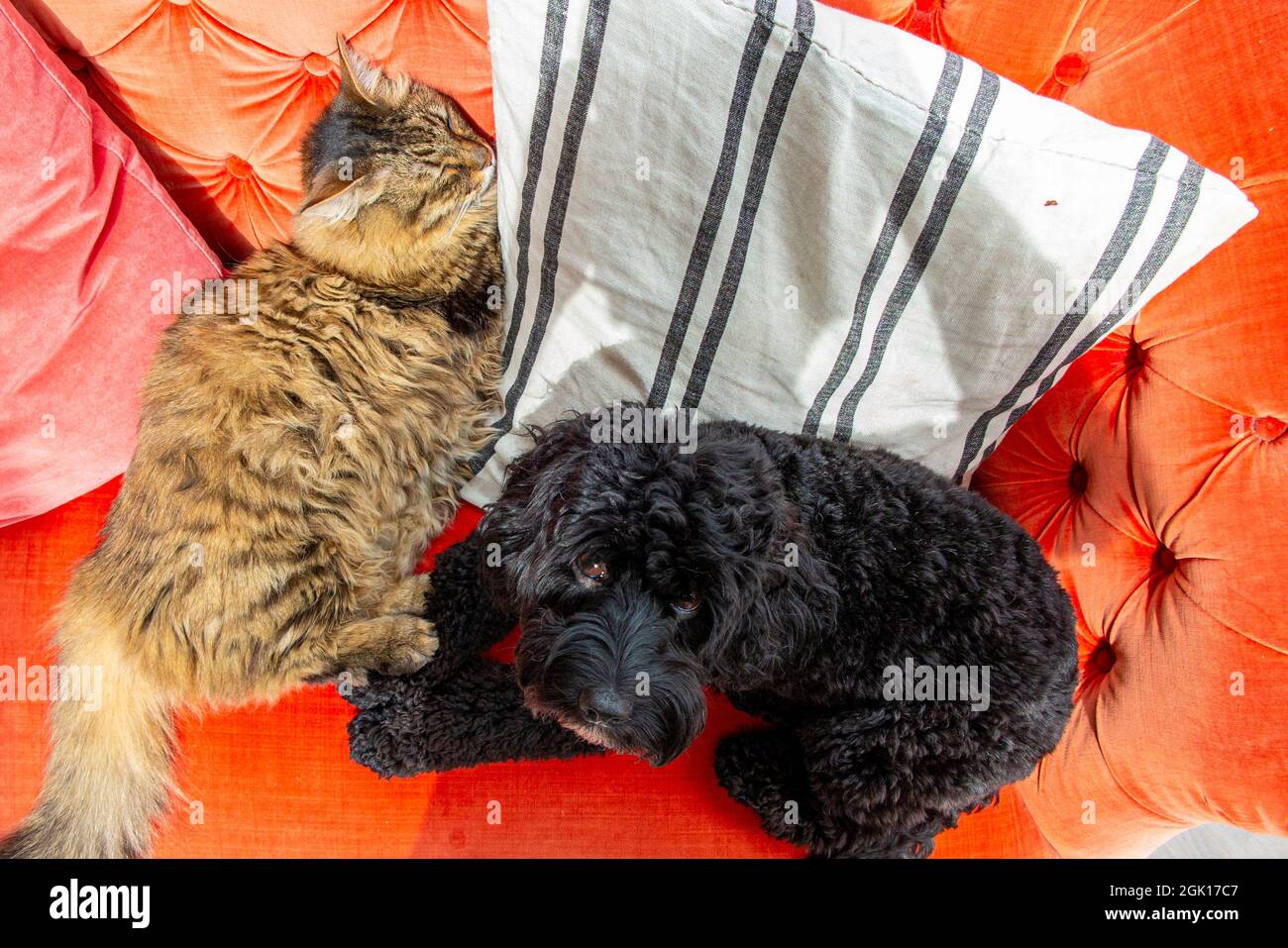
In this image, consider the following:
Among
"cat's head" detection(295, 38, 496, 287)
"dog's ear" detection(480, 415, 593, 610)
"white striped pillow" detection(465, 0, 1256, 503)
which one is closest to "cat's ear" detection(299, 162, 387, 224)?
"cat's head" detection(295, 38, 496, 287)

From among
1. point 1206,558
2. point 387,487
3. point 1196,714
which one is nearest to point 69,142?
point 387,487

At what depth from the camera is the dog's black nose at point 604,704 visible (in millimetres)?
1199

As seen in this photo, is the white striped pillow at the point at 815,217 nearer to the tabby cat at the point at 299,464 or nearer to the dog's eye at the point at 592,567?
the tabby cat at the point at 299,464

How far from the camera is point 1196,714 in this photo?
4.29 ft

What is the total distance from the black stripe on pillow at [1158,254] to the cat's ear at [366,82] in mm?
1577

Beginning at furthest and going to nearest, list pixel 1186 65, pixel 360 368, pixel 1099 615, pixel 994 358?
pixel 360 368, pixel 1099 615, pixel 994 358, pixel 1186 65

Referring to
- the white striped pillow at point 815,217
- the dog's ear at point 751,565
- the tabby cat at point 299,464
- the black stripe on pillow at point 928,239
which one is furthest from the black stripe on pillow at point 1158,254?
the tabby cat at point 299,464

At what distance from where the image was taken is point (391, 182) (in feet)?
5.40

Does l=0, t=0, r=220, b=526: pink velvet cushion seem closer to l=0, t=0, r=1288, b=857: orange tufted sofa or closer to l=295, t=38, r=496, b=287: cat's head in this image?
l=0, t=0, r=1288, b=857: orange tufted sofa

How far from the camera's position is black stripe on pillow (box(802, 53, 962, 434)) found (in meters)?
1.17

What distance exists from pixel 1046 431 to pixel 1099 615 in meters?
0.43

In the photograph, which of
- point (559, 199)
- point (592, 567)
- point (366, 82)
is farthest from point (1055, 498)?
point (366, 82)

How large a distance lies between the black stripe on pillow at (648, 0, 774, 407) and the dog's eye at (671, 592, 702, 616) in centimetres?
53

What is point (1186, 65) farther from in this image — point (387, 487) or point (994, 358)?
point (387, 487)
